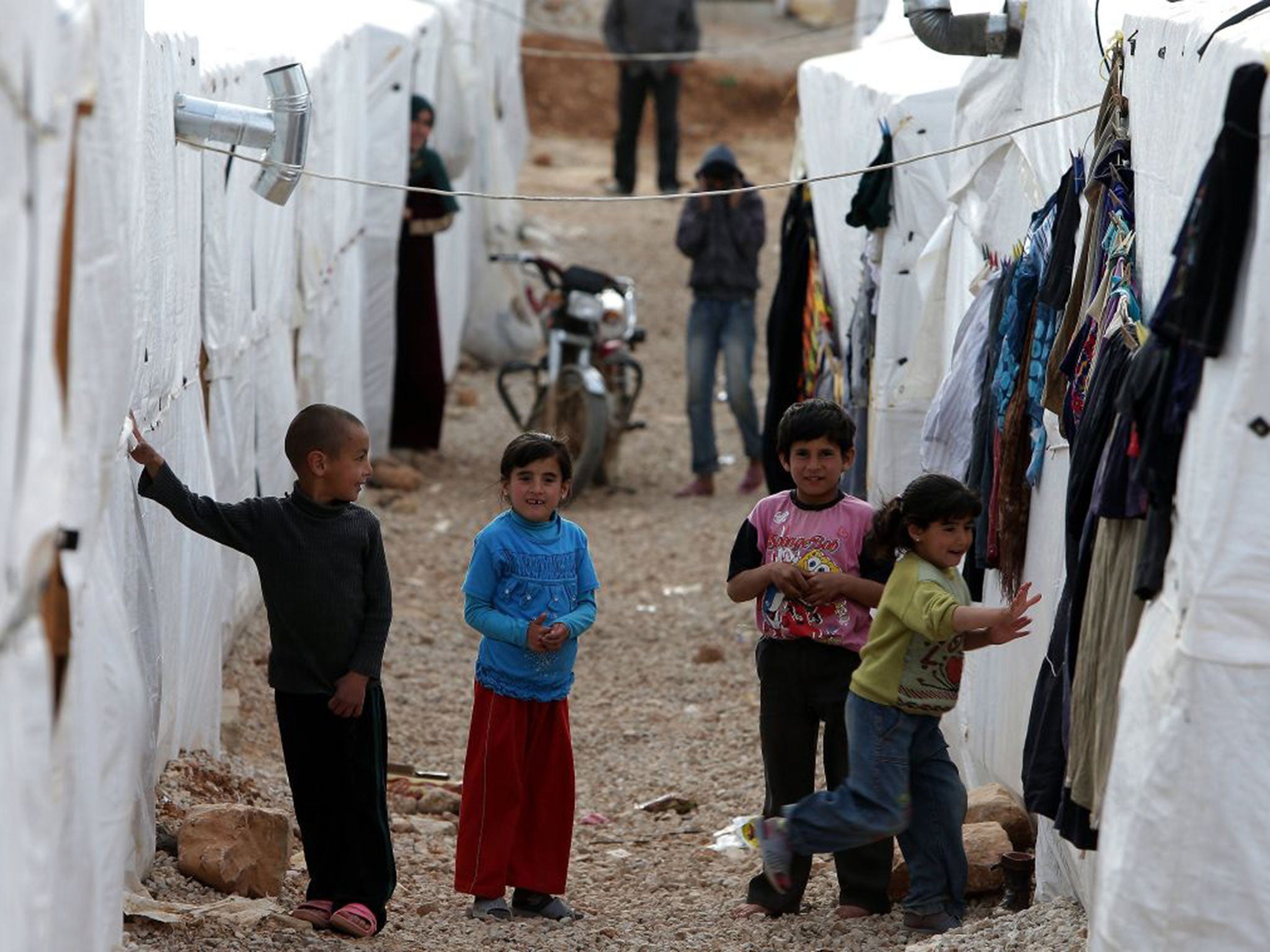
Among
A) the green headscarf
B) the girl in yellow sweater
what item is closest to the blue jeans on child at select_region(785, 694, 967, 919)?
the girl in yellow sweater

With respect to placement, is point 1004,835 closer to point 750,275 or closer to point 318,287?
point 318,287

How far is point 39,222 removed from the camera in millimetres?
2691

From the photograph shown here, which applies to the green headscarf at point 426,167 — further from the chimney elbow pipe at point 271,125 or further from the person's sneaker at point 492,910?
the person's sneaker at point 492,910

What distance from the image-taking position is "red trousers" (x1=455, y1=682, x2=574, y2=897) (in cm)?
468

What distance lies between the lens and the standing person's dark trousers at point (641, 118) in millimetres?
19500

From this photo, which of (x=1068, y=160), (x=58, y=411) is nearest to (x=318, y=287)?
(x=1068, y=160)

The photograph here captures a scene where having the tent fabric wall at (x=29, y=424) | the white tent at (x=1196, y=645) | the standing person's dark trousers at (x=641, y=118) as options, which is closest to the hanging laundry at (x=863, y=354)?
the white tent at (x=1196, y=645)

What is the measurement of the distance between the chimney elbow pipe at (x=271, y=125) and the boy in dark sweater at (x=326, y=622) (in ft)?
2.83

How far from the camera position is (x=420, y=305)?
35.7ft

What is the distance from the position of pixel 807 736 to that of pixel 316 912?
4.08 feet

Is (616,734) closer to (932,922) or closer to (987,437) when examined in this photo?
(987,437)

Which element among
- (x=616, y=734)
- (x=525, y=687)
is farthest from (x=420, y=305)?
(x=525, y=687)

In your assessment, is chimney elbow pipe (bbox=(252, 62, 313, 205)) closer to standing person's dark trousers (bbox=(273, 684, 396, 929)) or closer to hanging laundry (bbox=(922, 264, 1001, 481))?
standing person's dark trousers (bbox=(273, 684, 396, 929))

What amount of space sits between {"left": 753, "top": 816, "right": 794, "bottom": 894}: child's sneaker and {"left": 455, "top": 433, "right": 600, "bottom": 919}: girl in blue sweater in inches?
19.4
